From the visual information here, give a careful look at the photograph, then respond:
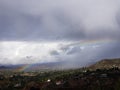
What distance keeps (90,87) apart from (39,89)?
33628mm

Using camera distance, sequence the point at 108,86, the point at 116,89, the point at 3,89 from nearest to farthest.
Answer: the point at 116,89, the point at 108,86, the point at 3,89

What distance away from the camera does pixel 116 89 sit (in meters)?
162

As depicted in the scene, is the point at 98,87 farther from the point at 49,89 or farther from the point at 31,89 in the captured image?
the point at 31,89

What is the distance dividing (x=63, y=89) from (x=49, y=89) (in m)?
9.93

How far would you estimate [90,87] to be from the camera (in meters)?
182

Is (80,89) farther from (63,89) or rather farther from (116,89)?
(116,89)

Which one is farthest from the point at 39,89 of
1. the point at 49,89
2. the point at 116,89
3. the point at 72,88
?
the point at 116,89

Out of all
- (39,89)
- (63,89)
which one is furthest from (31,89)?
(63,89)

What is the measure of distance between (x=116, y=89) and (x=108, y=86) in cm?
1467

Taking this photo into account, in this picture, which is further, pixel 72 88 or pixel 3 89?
pixel 3 89

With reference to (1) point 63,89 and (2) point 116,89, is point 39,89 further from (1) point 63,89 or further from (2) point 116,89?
(2) point 116,89

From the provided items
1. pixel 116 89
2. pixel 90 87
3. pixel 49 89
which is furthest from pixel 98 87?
pixel 49 89

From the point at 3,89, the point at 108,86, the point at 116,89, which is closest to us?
the point at 116,89

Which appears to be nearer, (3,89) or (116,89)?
(116,89)
